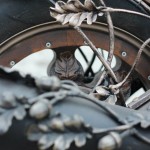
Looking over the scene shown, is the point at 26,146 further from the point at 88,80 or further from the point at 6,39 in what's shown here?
the point at 88,80

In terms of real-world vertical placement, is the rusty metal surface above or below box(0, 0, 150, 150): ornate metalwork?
above

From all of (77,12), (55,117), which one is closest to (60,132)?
(55,117)

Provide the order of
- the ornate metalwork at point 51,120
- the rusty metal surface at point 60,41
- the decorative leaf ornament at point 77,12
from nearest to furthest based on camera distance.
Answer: the ornate metalwork at point 51,120
the decorative leaf ornament at point 77,12
the rusty metal surface at point 60,41

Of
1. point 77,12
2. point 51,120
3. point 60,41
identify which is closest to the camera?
point 51,120

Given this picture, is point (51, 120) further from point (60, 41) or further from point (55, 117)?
point (60, 41)

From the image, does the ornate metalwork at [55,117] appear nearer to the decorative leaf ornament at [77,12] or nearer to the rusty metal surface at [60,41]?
the decorative leaf ornament at [77,12]

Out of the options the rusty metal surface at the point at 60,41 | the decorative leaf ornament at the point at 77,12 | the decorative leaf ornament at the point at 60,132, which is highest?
the rusty metal surface at the point at 60,41

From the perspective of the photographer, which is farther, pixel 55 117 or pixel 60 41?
pixel 60 41

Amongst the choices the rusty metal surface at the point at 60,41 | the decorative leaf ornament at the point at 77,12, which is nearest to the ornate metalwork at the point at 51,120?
the decorative leaf ornament at the point at 77,12

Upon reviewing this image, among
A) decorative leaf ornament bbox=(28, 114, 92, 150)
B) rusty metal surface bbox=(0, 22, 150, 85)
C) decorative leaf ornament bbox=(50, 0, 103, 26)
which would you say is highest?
rusty metal surface bbox=(0, 22, 150, 85)

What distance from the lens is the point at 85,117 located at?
1.14 feet

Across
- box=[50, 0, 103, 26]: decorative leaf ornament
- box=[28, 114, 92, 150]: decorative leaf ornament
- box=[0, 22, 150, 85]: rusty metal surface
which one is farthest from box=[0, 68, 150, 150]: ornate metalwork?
box=[0, 22, 150, 85]: rusty metal surface

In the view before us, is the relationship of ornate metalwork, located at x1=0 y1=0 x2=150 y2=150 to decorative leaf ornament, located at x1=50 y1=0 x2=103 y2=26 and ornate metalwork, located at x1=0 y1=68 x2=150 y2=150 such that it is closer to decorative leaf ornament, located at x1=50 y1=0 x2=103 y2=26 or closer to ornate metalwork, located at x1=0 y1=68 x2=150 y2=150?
ornate metalwork, located at x1=0 y1=68 x2=150 y2=150

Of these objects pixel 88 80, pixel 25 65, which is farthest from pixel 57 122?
pixel 25 65
